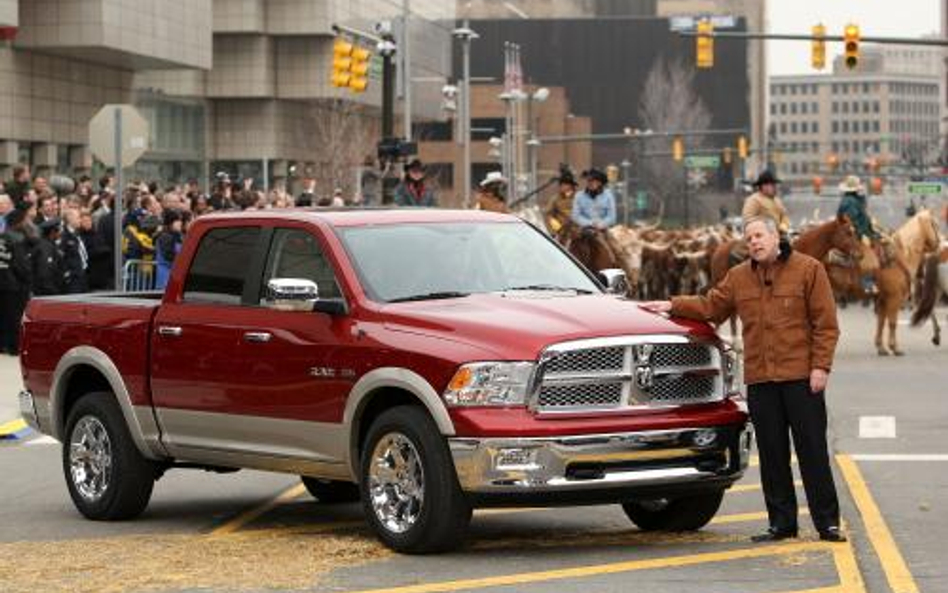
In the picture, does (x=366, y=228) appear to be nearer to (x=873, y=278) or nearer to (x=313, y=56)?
(x=873, y=278)

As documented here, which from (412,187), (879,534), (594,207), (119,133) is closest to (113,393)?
(879,534)

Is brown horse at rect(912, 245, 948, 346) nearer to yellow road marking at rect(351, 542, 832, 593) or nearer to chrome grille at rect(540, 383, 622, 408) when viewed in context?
yellow road marking at rect(351, 542, 832, 593)

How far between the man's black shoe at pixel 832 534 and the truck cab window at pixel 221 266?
3584 millimetres

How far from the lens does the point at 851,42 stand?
1804 inches

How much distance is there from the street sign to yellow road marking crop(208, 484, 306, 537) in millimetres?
11911

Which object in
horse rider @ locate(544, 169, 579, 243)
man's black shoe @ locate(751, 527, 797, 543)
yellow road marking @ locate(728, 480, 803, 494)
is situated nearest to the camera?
man's black shoe @ locate(751, 527, 797, 543)

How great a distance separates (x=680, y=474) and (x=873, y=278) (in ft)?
68.1

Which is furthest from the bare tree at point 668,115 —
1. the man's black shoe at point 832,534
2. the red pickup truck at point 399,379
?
the man's black shoe at point 832,534

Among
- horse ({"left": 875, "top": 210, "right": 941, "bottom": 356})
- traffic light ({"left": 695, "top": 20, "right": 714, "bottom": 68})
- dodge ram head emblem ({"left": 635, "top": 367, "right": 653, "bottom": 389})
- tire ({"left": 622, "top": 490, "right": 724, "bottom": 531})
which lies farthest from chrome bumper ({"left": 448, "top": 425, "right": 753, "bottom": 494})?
traffic light ({"left": 695, "top": 20, "right": 714, "bottom": 68})

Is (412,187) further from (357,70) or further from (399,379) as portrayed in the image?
(357,70)

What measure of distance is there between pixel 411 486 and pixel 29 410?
12.9ft

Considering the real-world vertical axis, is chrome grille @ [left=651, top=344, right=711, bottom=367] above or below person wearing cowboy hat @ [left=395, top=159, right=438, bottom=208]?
below

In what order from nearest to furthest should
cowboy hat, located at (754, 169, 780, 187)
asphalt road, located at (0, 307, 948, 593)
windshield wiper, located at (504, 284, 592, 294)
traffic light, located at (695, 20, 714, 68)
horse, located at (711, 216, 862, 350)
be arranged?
asphalt road, located at (0, 307, 948, 593), windshield wiper, located at (504, 284, 592, 294), horse, located at (711, 216, 862, 350), cowboy hat, located at (754, 169, 780, 187), traffic light, located at (695, 20, 714, 68)

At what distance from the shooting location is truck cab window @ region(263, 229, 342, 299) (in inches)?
507
